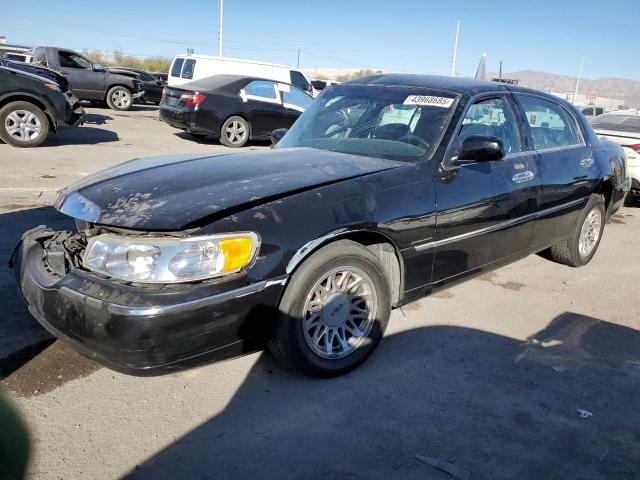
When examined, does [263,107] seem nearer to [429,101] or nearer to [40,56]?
[40,56]

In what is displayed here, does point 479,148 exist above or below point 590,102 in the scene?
below

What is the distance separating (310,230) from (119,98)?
1817cm

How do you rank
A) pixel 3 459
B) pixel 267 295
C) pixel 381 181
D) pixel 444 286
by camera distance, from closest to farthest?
pixel 3 459 < pixel 267 295 < pixel 381 181 < pixel 444 286

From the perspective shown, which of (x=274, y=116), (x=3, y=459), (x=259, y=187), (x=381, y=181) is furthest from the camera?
(x=274, y=116)

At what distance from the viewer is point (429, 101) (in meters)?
3.84

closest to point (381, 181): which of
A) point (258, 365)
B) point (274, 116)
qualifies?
point (258, 365)

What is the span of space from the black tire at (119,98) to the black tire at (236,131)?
8224mm

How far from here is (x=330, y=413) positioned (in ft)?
9.05

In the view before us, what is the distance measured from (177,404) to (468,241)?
2.15 meters

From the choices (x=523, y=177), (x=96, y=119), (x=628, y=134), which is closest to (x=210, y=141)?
(x=96, y=119)

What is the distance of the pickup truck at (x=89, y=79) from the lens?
1650 cm

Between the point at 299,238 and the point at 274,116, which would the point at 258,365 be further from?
the point at 274,116

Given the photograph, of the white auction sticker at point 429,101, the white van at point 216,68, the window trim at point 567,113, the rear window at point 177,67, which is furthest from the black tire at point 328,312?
the rear window at point 177,67

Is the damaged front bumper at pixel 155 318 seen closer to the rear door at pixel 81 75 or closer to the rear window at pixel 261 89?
the rear window at pixel 261 89
